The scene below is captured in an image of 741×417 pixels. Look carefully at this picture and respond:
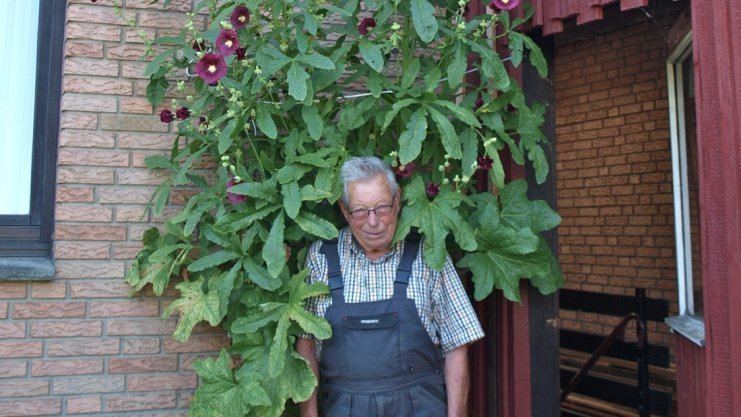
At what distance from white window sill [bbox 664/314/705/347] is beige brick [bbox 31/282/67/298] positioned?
2860 mm

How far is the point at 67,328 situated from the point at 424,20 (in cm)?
207

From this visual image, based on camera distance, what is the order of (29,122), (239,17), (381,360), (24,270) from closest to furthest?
(381,360) → (239,17) → (24,270) → (29,122)

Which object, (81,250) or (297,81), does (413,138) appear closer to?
(297,81)

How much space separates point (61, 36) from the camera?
3285mm

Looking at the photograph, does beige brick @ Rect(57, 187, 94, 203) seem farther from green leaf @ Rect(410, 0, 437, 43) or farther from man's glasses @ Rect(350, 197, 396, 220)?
green leaf @ Rect(410, 0, 437, 43)

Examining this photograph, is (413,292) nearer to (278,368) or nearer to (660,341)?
(278,368)

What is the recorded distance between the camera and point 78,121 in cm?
317

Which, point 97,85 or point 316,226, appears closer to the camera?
point 316,226

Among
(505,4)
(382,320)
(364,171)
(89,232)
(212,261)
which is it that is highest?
(505,4)

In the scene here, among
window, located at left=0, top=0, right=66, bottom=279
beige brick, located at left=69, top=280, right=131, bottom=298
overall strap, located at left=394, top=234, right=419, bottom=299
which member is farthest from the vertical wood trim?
window, located at left=0, top=0, right=66, bottom=279

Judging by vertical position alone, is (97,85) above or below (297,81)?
above

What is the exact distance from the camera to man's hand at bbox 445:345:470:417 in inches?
108

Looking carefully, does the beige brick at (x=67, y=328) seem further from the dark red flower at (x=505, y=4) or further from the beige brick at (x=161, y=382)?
the dark red flower at (x=505, y=4)

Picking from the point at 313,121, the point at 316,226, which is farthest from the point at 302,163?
the point at 316,226
